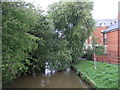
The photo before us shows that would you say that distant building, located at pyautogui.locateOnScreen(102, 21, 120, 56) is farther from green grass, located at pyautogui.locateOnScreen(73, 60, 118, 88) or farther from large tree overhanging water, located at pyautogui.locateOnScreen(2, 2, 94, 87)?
green grass, located at pyautogui.locateOnScreen(73, 60, 118, 88)

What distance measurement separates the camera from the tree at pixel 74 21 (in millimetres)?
11109

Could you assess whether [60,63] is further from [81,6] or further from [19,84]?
[81,6]

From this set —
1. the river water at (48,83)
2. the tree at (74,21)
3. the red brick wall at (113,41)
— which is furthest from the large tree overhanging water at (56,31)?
the red brick wall at (113,41)

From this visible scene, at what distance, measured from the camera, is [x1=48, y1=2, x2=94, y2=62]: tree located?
36.4 feet

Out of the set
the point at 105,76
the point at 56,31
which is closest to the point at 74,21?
the point at 56,31

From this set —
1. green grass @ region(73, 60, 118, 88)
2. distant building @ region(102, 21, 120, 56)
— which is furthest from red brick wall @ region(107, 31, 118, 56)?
green grass @ region(73, 60, 118, 88)

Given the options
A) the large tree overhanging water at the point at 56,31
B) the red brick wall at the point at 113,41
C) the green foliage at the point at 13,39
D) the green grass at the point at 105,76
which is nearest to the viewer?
the green foliage at the point at 13,39

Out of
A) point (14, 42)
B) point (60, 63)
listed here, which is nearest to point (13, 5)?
point (14, 42)

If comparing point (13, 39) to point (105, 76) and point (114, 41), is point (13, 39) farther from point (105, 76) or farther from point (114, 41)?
point (114, 41)

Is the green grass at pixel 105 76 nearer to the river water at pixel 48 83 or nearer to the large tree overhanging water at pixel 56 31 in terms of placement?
the river water at pixel 48 83

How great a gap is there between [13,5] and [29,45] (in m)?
1.46

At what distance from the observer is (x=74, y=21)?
1202 centimetres

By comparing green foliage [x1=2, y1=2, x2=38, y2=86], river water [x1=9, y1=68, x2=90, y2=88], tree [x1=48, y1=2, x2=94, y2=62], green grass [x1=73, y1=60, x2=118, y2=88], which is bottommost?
river water [x1=9, y1=68, x2=90, y2=88]

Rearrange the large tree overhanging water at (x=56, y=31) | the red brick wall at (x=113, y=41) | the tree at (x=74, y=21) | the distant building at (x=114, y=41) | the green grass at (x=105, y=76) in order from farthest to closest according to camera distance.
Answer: the tree at (x=74, y=21) < the red brick wall at (x=113, y=41) < the distant building at (x=114, y=41) < the green grass at (x=105, y=76) < the large tree overhanging water at (x=56, y=31)
